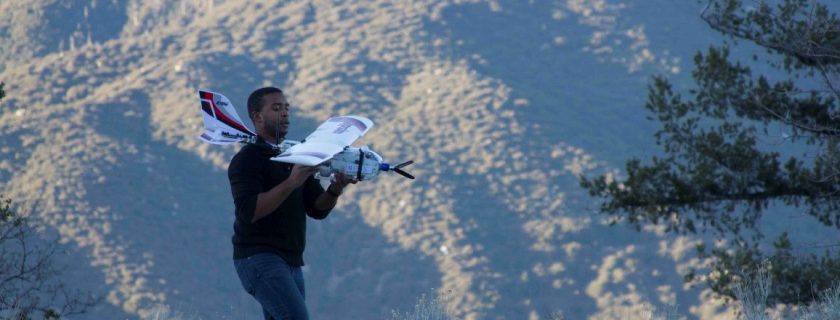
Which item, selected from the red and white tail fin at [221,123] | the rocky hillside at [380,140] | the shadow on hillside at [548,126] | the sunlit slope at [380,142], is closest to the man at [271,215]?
the red and white tail fin at [221,123]

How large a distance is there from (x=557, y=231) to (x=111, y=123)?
91.3ft

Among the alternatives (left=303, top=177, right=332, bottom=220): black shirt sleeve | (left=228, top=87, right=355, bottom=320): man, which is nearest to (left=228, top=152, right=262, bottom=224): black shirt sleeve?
(left=228, top=87, right=355, bottom=320): man

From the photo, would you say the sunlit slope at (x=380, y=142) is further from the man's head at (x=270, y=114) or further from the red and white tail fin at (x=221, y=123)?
the man's head at (x=270, y=114)

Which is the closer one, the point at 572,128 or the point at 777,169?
the point at 777,169

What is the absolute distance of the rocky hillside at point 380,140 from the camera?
58625mm

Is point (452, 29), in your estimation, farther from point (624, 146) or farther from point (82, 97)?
point (82, 97)

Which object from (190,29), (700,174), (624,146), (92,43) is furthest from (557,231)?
(700,174)

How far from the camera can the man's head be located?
5859mm

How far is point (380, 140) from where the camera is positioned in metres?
68.2

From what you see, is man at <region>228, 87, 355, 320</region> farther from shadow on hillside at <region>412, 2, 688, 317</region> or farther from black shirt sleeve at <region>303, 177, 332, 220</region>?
shadow on hillside at <region>412, 2, 688, 317</region>

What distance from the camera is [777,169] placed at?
15.5 metres

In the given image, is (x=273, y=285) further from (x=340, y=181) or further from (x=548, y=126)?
(x=548, y=126)

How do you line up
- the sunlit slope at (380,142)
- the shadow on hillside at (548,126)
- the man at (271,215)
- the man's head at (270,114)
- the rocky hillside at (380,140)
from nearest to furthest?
the man at (271,215) < the man's head at (270,114) < the rocky hillside at (380,140) < the sunlit slope at (380,142) < the shadow on hillside at (548,126)

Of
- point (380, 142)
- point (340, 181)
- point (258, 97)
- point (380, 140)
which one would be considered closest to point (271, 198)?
point (340, 181)
